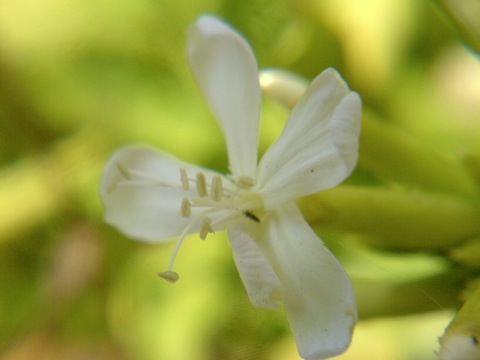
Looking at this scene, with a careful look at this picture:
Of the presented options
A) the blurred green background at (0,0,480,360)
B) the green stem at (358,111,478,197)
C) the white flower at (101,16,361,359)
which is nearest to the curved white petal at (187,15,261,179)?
the white flower at (101,16,361,359)

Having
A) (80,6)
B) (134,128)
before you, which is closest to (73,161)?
(134,128)

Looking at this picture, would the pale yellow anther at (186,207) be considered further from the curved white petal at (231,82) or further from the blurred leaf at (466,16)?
the blurred leaf at (466,16)

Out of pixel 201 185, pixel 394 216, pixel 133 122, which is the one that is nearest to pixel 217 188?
pixel 201 185

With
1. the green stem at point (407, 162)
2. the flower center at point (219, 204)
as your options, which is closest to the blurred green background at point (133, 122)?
the green stem at point (407, 162)

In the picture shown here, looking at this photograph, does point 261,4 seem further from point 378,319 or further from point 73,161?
point 378,319

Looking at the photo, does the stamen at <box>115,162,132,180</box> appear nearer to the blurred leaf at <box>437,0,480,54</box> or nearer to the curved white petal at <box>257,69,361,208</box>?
the curved white petal at <box>257,69,361,208</box>

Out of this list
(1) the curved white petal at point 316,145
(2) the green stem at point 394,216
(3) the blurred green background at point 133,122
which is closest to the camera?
(1) the curved white petal at point 316,145
